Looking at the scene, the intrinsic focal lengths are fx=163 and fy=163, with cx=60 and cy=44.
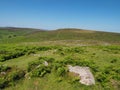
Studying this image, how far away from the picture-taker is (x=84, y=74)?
18.2m

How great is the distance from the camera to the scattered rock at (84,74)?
1725 cm

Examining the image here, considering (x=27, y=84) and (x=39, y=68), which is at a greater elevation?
(x=39, y=68)

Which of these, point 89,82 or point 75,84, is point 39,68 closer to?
point 75,84

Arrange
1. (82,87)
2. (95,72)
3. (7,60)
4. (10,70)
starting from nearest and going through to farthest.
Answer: (82,87) < (95,72) < (10,70) < (7,60)

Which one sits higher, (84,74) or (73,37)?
(84,74)

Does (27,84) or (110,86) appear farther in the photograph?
(27,84)

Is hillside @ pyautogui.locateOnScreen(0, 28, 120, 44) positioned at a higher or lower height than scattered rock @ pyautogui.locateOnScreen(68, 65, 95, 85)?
lower

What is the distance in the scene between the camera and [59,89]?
17.0m

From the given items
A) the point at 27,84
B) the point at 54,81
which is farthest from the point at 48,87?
the point at 27,84

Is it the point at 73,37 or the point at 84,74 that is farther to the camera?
the point at 73,37

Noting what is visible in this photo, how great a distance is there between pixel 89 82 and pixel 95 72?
8.20 ft

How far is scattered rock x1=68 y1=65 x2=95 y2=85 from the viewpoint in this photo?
17.3m

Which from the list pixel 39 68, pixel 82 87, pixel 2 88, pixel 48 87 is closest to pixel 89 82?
pixel 82 87

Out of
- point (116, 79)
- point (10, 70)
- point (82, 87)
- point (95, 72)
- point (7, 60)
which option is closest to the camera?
point (82, 87)
